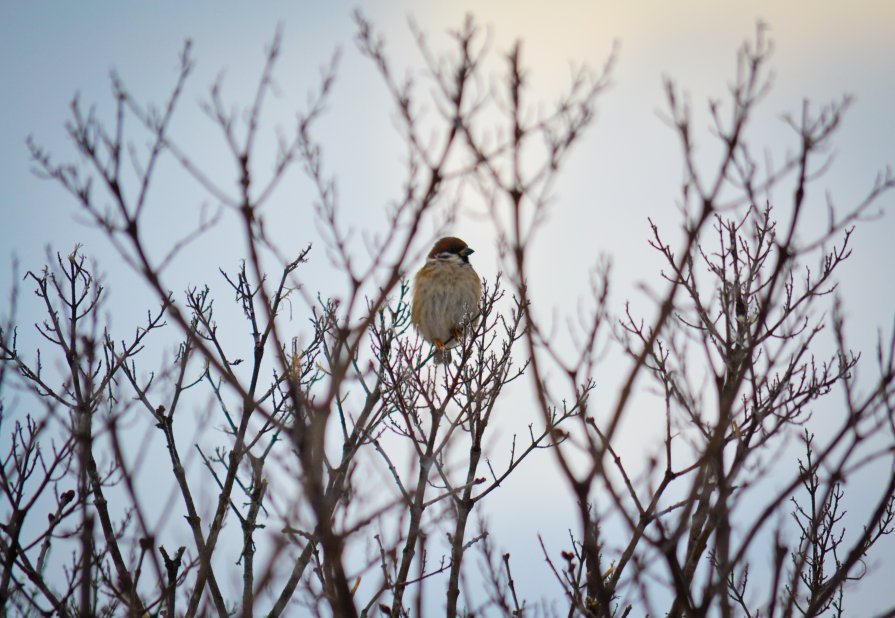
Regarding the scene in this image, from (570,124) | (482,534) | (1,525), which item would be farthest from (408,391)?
(570,124)

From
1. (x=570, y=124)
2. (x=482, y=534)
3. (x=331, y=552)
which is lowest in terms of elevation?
(x=331, y=552)

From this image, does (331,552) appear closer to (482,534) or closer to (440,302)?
(482,534)

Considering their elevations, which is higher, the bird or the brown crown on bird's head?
the brown crown on bird's head

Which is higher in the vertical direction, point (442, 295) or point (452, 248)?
point (452, 248)

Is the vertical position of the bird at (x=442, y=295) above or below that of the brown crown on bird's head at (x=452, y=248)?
below

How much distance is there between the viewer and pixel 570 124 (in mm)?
Answer: 2510

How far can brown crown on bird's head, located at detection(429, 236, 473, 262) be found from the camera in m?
12.1

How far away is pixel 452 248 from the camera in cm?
1225

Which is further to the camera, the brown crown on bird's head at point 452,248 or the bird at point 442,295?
the brown crown on bird's head at point 452,248

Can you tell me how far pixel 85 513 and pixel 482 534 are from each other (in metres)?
3.77

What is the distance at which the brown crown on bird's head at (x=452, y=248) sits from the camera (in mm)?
12130

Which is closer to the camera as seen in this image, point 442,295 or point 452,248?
point 442,295

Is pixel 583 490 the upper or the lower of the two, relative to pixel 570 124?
lower

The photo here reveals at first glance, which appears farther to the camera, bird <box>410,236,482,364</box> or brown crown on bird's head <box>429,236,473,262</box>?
brown crown on bird's head <box>429,236,473,262</box>
